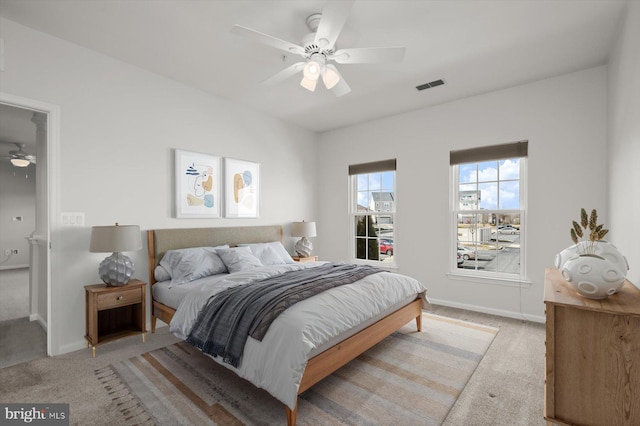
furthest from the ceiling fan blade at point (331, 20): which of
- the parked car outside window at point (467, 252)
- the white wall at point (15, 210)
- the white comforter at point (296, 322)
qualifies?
the white wall at point (15, 210)

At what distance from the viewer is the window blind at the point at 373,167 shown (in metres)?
4.81

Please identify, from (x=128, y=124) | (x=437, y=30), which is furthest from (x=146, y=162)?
(x=437, y=30)

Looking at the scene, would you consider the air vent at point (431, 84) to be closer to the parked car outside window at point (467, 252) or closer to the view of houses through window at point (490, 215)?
the view of houses through window at point (490, 215)

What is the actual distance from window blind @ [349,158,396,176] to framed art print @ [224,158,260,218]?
1.67 metres

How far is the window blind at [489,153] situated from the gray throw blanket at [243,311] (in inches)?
99.2

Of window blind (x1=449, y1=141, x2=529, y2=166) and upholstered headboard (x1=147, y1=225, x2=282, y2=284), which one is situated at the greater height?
window blind (x1=449, y1=141, x2=529, y2=166)

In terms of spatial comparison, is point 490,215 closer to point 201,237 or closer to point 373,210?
point 373,210

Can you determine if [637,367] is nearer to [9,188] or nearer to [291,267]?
[291,267]

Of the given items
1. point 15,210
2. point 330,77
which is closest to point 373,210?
point 330,77

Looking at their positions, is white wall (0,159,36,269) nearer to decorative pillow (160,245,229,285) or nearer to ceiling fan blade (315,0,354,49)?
decorative pillow (160,245,229,285)

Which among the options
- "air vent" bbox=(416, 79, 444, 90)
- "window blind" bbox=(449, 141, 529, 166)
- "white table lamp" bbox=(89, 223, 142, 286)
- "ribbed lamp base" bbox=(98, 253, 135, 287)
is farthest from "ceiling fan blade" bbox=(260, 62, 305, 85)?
"window blind" bbox=(449, 141, 529, 166)

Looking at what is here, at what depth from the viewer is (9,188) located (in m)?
7.07

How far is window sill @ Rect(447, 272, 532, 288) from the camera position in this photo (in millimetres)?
3698

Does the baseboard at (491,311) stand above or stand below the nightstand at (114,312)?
below
